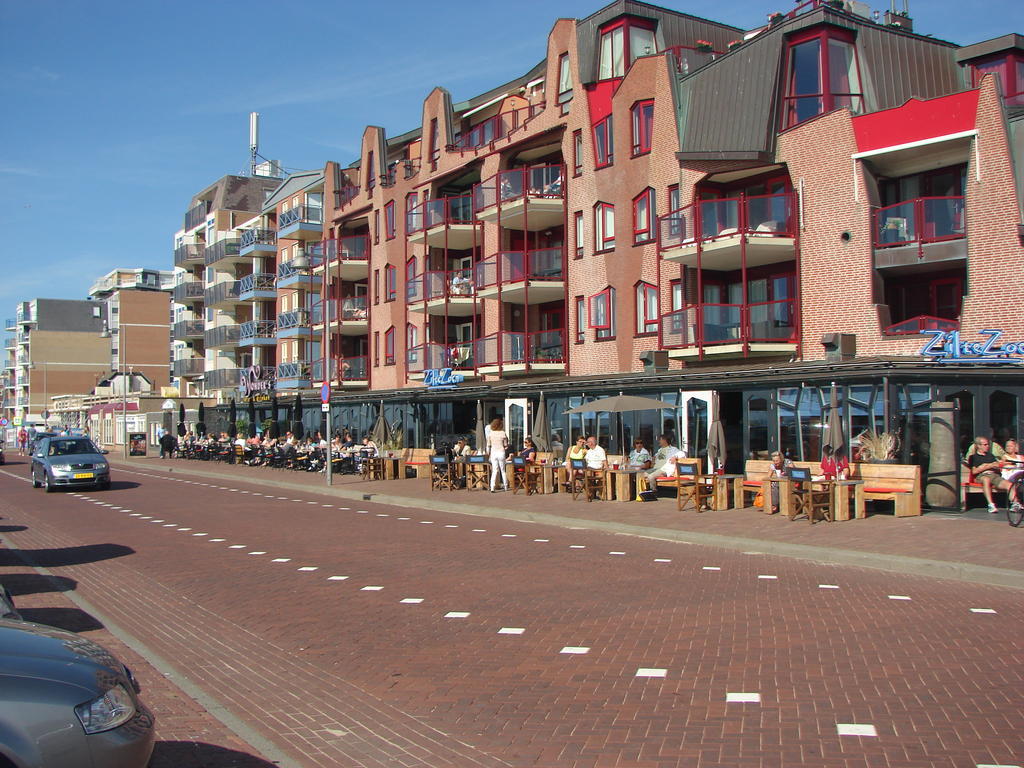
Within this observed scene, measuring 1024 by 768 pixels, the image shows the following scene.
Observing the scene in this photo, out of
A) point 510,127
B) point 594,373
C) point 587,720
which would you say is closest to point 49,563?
point 587,720

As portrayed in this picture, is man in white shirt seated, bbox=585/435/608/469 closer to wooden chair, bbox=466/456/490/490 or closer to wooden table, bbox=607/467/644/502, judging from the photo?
wooden table, bbox=607/467/644/502

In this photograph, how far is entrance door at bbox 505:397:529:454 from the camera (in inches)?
1223

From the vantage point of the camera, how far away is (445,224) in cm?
3922

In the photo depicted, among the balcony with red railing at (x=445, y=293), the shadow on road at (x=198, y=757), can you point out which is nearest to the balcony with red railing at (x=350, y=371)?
the balcony with red railing at (x=445, y=293)

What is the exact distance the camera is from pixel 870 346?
22.9 metres

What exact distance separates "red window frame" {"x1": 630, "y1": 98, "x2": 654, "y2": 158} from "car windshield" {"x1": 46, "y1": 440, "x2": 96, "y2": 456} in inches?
795

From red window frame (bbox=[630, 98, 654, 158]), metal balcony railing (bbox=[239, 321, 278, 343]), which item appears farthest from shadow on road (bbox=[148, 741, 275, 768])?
metal balcony railing (bbox=[239, 321, 278, 343])

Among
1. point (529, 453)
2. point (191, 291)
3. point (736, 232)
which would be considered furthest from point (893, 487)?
point (191, 291)

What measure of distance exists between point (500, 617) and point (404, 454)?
902 inches

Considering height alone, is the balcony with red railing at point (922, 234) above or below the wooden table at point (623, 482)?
above

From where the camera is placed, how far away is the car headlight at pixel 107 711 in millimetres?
3971

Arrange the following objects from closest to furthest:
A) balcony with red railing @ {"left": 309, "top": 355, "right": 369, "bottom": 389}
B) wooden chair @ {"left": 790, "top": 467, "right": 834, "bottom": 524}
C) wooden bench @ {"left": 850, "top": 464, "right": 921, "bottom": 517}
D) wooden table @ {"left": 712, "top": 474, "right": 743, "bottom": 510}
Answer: wooden chair @ {"left": 790, "top": 467, "right": 834, "bottom": 524} → wooden bench @ {"left": 850, "top": 464, "right": 921, "bottom": 517} → wooden table @ {"left": 712, "top": 474, "right": 743, "bottom": 510} → balcony with red railing @ {"left": 309, "top": 355, "right": 369, "bottom": 389}

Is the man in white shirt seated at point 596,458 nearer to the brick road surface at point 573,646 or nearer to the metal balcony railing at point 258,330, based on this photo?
the brick road surface at point 573,646

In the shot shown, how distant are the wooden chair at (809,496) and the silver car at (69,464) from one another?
2139cm
